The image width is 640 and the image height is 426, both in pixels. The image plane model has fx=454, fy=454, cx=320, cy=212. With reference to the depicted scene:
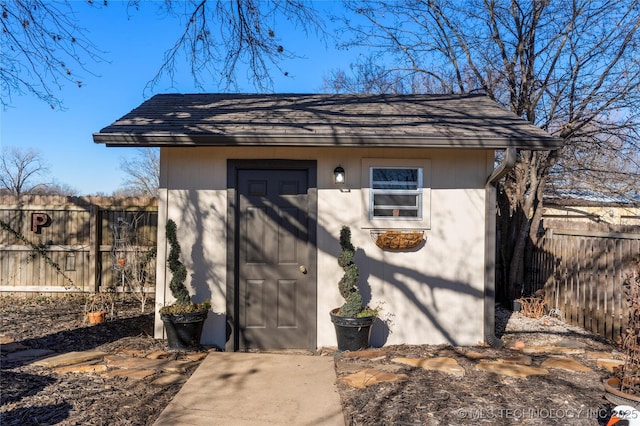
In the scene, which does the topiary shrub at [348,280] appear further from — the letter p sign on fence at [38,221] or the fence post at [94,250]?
the letter p sign on fence at [38,221]

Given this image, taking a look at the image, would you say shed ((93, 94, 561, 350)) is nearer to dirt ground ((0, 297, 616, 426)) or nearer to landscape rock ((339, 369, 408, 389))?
dirt ground ((0, 297, 616, 426))

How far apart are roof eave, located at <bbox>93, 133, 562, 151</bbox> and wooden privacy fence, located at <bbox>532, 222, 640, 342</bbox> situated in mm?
1841

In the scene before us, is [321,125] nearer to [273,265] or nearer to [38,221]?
[273,265]

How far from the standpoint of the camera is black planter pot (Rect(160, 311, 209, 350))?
197 inches

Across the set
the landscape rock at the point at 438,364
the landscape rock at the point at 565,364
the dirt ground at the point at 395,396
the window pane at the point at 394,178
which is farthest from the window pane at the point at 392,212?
the landscape rock at the point at 565,364

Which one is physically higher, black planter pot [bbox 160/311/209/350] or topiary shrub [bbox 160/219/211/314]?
topiary shrub [bbox 160/219/211/314]

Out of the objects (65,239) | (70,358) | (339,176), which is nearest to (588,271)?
(339,176)

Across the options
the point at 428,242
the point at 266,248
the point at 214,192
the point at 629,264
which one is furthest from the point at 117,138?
the point at 629,264

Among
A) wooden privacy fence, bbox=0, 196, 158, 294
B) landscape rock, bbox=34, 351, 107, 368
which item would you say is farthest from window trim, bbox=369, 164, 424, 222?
wooden privacy fence, bbox=0, 196, 158, 294

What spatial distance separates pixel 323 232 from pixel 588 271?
393cm

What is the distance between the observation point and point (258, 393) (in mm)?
4020

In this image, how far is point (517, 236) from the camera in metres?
8.03

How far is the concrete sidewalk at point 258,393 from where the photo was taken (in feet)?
11.5

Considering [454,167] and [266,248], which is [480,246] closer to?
[454,167]
